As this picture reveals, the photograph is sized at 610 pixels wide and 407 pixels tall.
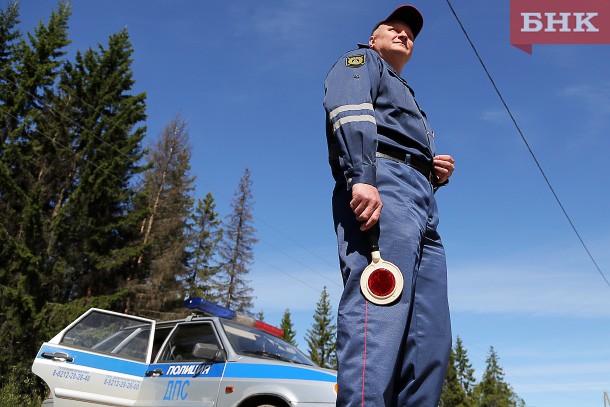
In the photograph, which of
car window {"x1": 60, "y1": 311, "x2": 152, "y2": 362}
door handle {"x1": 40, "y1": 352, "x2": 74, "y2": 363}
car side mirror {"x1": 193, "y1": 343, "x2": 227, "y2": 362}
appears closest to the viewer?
car side mirror {"x1": 193, "y1": 343, "x2": 227, "y2": 362}

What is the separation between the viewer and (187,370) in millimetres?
5840

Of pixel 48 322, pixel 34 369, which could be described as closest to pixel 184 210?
pixel 48 322

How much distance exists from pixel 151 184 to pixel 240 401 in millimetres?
31109

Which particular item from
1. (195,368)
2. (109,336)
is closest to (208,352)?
(195,368)

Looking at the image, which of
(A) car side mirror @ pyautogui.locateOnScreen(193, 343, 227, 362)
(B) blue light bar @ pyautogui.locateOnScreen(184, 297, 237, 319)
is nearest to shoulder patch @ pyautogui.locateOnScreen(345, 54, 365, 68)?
(A) car side mirror @ pyautogui.locateOnScreen(193, 343, 227, 362)

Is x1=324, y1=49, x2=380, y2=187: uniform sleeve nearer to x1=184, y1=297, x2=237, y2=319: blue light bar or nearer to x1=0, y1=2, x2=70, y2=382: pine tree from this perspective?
x1=184, y1=297, x2=237, y2=319: blue light bar

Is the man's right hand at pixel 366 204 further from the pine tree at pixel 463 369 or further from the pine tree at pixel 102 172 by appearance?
the pine tree at pixel 463 369

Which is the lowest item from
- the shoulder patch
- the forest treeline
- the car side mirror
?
the car side mirror

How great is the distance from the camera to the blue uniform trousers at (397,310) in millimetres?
1763

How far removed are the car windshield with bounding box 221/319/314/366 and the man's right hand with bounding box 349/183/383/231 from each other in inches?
168

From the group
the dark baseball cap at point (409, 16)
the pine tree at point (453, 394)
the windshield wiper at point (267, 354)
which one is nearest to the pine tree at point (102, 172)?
the windshield wiper at point (267, 354)

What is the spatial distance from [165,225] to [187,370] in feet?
93.3

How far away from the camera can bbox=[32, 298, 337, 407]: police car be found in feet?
17.2

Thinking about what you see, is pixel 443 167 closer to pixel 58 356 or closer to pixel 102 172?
pixel 58 356
